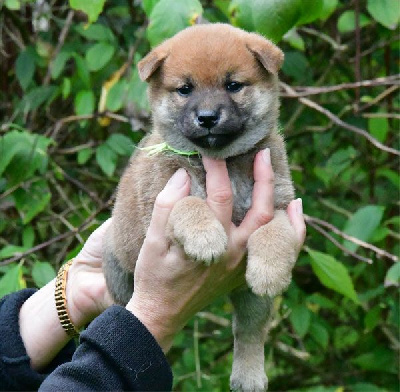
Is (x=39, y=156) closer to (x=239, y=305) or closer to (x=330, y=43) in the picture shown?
(x=239, y=305)

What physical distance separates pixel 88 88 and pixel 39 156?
58 cm

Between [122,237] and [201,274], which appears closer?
[201,274]

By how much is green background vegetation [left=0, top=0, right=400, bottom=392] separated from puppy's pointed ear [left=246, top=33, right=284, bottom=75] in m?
0.86

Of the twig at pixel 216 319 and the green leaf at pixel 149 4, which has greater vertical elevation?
the green leaf at pixel 149 4

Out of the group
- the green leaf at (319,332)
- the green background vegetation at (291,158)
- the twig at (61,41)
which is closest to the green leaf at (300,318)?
the green background vegetation at (291,158)

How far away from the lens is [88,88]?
3.98 metres

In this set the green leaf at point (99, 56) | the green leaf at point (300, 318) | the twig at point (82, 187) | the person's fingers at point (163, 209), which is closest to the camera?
the person's fingers at point (163, 209)

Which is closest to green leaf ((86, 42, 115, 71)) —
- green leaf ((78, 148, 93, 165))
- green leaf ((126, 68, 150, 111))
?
green leaf ((126, 68, 150, 111))

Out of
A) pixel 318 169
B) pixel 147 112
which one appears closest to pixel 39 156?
pixel 147 112

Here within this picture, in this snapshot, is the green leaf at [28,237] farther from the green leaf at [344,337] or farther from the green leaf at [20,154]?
the green leaf at [344,337]

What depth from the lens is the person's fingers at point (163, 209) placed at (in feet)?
8.79

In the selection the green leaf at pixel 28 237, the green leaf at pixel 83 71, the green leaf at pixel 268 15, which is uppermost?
the green leaf at pixel 268 15

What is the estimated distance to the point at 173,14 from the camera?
2756mm

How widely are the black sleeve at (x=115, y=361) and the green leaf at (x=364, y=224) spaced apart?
55.9 inches
